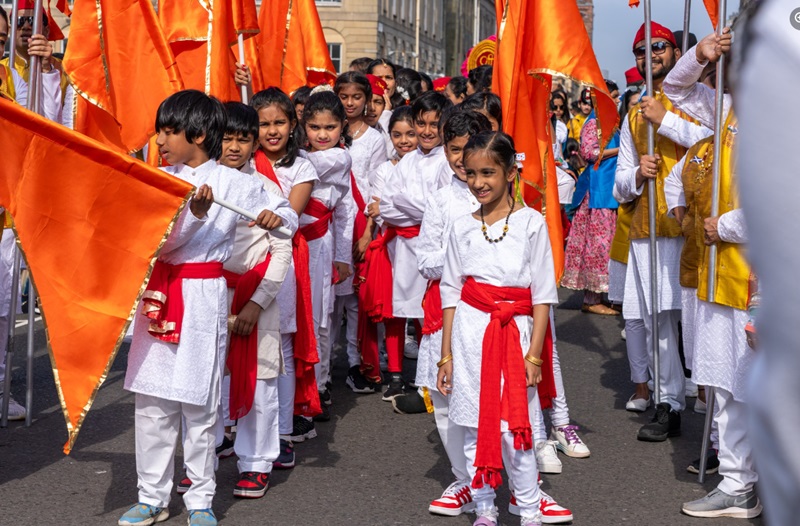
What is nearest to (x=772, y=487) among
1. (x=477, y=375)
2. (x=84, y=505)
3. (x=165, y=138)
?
(x=477, y=375)

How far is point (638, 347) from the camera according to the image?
671 centimetres

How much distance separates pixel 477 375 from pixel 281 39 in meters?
4.88

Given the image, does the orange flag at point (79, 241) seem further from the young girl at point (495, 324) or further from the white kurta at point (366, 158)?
the white kurta at point (366, 158)

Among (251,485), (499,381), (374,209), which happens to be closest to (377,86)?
(374,209)

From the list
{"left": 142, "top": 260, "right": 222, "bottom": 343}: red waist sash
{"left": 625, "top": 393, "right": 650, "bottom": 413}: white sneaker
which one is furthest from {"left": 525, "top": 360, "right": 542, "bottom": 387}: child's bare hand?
{"left": 625, "top": 393, "right": 650, "bottom": 413}: white sneaker

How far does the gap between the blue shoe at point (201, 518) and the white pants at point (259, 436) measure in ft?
1.72

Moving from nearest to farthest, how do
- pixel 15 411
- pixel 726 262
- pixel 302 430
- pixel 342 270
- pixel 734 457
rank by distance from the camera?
pixel 734 457 → pixel 726 262 → pixel 302 430 → pixel 15 411 → pixel 342 270

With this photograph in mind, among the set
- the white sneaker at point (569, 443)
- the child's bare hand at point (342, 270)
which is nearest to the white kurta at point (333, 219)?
the child's bare hand at point (342, 270)

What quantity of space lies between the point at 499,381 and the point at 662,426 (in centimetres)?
202

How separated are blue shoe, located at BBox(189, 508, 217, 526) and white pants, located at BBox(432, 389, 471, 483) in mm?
1003

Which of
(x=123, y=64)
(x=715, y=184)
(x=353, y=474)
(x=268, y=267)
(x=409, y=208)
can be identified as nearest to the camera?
(x=715, y=184)

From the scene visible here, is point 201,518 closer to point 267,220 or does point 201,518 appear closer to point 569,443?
point 267,220

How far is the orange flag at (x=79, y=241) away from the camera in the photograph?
14.3ft

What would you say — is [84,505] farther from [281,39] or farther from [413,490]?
[281,39]
